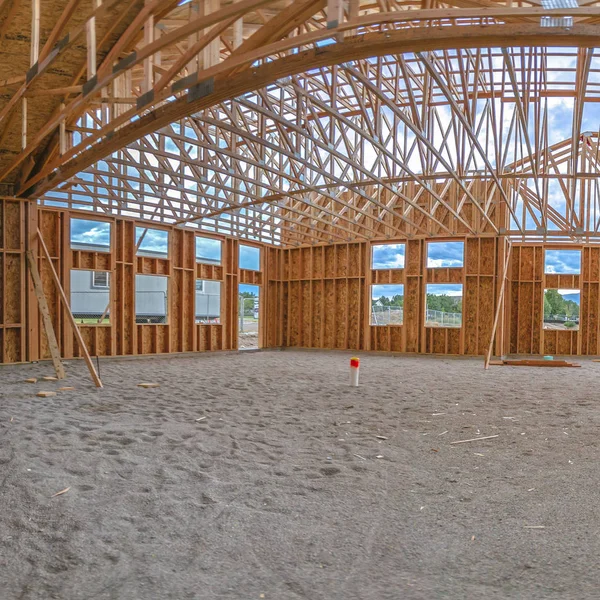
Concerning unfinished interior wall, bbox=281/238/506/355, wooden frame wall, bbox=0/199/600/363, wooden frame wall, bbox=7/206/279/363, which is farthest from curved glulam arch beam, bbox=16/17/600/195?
unfinished interior wall, bbox=281/238/506/355

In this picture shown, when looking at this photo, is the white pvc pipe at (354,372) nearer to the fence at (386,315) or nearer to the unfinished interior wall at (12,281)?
the unfinished interior wall at (12,281)

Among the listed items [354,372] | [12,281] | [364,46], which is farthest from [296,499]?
[12,281]

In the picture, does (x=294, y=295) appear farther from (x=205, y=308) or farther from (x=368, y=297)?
(x=205, y=308)

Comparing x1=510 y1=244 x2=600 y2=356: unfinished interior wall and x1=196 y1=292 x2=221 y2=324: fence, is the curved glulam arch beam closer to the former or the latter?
x1=510 y1=244 x2=600 y2=356: unfinished interior wall

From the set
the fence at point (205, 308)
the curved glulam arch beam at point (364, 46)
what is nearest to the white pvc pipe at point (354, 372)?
the curved glulam arch beam at point (364, 46)

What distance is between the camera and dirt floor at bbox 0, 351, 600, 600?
2.98m

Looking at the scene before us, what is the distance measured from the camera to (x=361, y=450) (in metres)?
5.73

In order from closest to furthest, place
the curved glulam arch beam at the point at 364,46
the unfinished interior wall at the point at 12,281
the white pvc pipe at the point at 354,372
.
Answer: the curved glulam arch beam at the point at 364,46 → the white pvc pipe at the point at 354,372 → the unfinished interior wall at the point at 12,281

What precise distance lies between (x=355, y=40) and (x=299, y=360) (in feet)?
40.7

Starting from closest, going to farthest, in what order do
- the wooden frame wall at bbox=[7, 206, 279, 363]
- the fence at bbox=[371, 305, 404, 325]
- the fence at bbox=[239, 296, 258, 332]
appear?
the wooden frame wall at bbox=[7, 206, 279, 363], the fence at bbox=[371, 305, 404, 325], the fence at bbox=[239, 296, 258, 332]

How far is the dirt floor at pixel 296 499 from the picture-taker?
9.78ft

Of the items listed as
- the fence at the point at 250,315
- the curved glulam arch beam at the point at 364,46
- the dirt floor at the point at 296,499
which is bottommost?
the dirt floor at the point at 296,499

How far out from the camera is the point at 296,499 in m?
4.23

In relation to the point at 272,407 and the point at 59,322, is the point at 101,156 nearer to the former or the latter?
the point at 272,407
